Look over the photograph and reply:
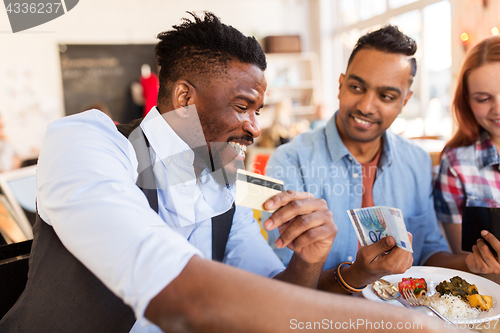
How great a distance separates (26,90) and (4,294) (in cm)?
448

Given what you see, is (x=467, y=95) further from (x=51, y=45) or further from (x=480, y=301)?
(x=51, y=45)

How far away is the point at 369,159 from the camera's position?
1.57 metres

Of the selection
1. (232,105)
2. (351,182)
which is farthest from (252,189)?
(351,182)

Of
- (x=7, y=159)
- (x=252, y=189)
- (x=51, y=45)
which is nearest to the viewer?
(x=252, y=189)

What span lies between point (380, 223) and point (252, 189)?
37 cm

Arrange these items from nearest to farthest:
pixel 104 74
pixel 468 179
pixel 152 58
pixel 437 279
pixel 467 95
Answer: pixel 437 279 → pixel 468 179 → pixel 467 95 → pixel 104 74 → pixel 152 58

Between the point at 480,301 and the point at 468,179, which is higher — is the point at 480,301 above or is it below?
below

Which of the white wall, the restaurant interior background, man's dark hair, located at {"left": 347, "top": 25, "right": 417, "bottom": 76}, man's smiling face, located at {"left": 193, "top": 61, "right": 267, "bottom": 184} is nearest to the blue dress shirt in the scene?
man's dark hair, located at {"left": 347, "top": 25, "right": 417, "bottom": 76}

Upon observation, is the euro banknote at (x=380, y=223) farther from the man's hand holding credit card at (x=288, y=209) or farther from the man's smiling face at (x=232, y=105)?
the man's smiling face at (x=232, y=105)

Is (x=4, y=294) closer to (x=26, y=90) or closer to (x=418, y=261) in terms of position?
(x=418, y=261)

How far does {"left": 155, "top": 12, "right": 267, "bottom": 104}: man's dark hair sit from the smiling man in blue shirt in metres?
0.65

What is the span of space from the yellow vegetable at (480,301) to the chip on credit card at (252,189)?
0.51m

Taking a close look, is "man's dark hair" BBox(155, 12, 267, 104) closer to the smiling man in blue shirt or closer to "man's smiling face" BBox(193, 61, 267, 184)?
"man's smiling face" BBox(193, 61, 267, 184)

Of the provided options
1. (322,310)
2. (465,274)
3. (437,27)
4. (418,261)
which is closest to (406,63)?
(418,261)
